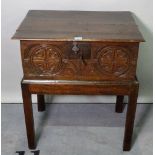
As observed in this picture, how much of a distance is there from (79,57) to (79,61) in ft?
0.08

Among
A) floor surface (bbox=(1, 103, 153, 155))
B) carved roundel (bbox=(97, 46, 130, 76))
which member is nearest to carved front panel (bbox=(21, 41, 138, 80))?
carved roundel (bbox=(97, 46, 130, 76))

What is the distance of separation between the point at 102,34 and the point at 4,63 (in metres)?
0.84

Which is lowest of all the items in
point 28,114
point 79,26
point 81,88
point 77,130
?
point 77,130

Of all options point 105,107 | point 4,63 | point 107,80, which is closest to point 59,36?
point 107,80

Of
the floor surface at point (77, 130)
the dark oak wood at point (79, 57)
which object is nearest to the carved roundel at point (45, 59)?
the dark oak wood at point (79, 57)

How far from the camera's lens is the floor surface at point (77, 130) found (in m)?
1.65

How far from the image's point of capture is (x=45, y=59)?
134 cm

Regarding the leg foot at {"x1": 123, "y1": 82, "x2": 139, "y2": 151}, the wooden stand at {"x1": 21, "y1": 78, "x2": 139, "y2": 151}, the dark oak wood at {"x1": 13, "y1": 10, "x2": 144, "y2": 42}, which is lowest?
the leg foot at {"x1": 123, "y1": 82, "x2": 139, "y2": 151}

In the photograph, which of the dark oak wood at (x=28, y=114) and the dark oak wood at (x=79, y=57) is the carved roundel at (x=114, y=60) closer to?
the dark oak wood at (x=79, y=57)

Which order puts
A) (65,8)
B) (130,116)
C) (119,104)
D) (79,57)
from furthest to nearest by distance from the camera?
(119,104)
(65,8)
(130,116)
(79,57)

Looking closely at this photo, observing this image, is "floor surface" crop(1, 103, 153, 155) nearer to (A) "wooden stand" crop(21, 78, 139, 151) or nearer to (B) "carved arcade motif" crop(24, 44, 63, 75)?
(A) "wooden stand" crop(21, 78, 139, 151)

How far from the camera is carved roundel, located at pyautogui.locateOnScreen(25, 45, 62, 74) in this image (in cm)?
132

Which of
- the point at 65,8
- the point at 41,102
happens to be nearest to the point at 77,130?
the point at 41,102

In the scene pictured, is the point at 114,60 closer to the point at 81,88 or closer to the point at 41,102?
the point at 81,88
